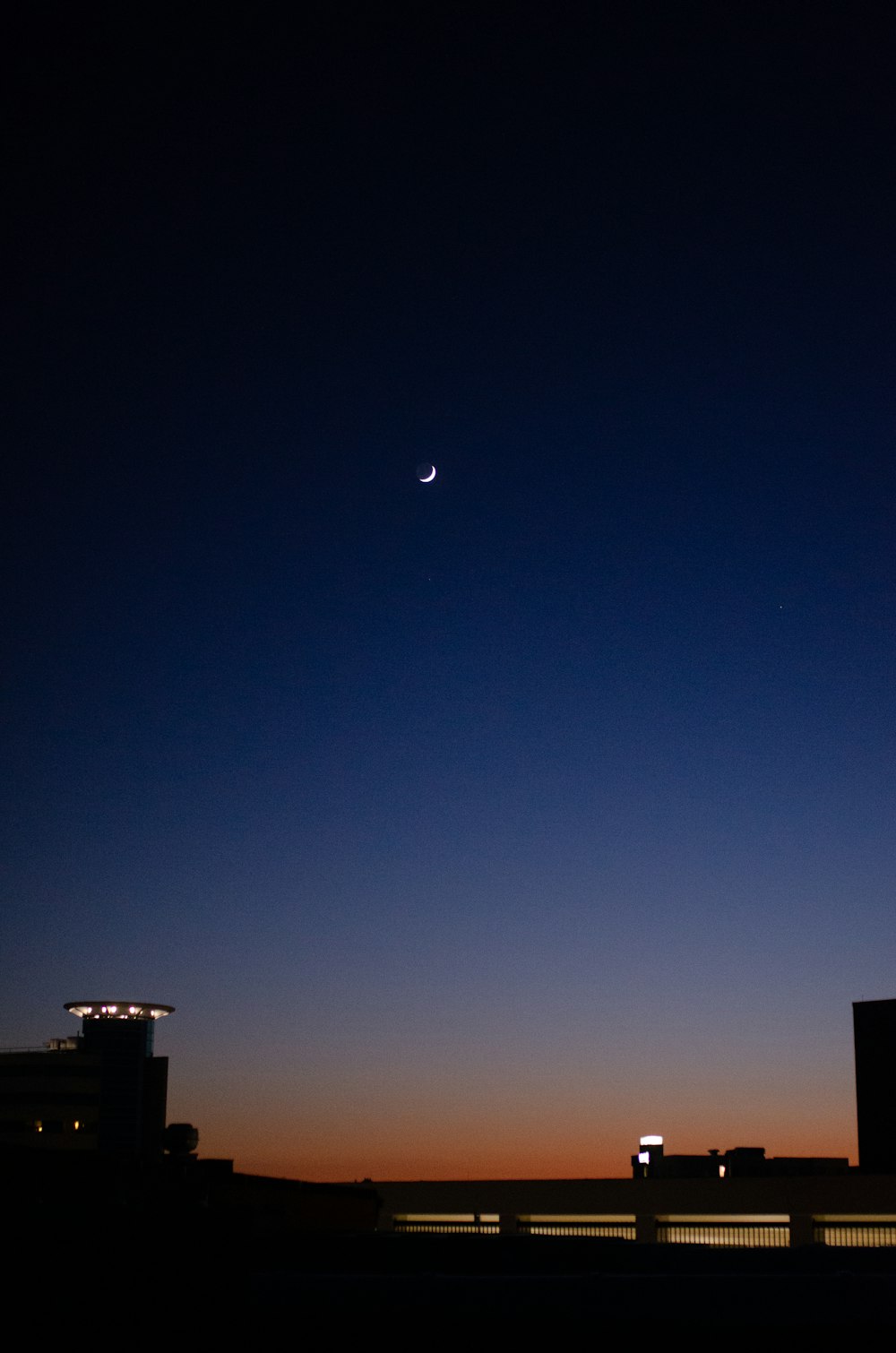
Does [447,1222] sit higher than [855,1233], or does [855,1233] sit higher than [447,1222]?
[855,1233]

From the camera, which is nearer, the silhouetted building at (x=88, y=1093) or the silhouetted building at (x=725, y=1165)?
the silhouetted building at (x=725, y=1165)

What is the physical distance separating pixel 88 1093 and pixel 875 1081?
78.0 meters

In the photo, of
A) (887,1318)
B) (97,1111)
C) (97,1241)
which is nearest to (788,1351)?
(887,1318)

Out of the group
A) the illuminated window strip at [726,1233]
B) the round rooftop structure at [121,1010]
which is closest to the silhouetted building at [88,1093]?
the round rooftop structure at [121,1010]

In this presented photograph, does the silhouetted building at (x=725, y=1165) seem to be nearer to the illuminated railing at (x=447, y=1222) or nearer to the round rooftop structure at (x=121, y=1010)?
the illuminated railing at (x=447, y=1222)

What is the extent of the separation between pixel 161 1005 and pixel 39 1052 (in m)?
13.2

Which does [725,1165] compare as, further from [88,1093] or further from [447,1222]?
[88,1093]

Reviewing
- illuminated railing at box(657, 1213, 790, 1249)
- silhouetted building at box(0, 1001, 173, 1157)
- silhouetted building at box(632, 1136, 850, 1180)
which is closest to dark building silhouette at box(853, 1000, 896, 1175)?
silhouetted building at box(632, 1136, 850, 1180)

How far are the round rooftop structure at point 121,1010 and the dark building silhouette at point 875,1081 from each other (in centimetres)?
7197

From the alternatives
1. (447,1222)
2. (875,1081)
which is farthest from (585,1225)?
(875,1081)

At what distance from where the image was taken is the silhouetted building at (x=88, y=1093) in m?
135

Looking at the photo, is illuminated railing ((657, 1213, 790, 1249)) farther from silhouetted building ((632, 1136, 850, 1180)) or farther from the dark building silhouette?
the dark building silhouette

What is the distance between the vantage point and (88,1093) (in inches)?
5374

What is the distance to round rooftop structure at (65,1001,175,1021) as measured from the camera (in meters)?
141
